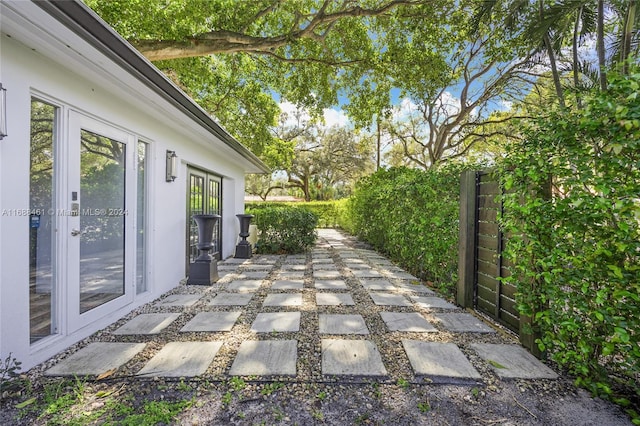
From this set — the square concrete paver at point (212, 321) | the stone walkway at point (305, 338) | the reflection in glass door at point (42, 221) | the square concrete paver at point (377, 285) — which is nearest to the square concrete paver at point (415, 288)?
the stone walkway at point (305, 338)

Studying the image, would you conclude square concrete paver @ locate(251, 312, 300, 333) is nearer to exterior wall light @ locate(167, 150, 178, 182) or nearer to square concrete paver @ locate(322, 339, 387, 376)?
square concrete paver @ locate(322, 339, 387, 376)

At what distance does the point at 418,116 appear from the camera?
1752cm

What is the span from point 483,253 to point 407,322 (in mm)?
1188

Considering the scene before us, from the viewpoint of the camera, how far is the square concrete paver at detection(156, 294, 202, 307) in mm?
3771

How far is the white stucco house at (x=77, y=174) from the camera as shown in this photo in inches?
81.3

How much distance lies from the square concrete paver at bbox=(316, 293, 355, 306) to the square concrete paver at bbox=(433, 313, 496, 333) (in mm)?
1075

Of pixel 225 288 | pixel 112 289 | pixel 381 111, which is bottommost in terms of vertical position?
pixel 225 288

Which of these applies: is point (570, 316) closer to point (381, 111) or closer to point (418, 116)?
point (381, 111)

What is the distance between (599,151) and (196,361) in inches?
126

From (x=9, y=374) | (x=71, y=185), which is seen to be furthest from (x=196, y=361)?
(x=71, y=185)

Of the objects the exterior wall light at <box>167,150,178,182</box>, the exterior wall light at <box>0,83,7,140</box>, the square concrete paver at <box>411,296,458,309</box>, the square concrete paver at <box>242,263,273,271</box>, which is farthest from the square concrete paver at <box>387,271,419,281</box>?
the exterior wall light at <box>0,83,7,140</box>

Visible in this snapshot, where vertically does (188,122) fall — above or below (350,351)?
above

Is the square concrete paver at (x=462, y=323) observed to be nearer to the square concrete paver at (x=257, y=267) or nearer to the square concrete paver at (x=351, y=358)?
the square concrete paver at (x=351, y=358)

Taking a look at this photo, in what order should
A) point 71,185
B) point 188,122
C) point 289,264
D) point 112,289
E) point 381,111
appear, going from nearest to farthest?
point 71,185
point 112,289
point 188,122
point 289,264
point 381,111
